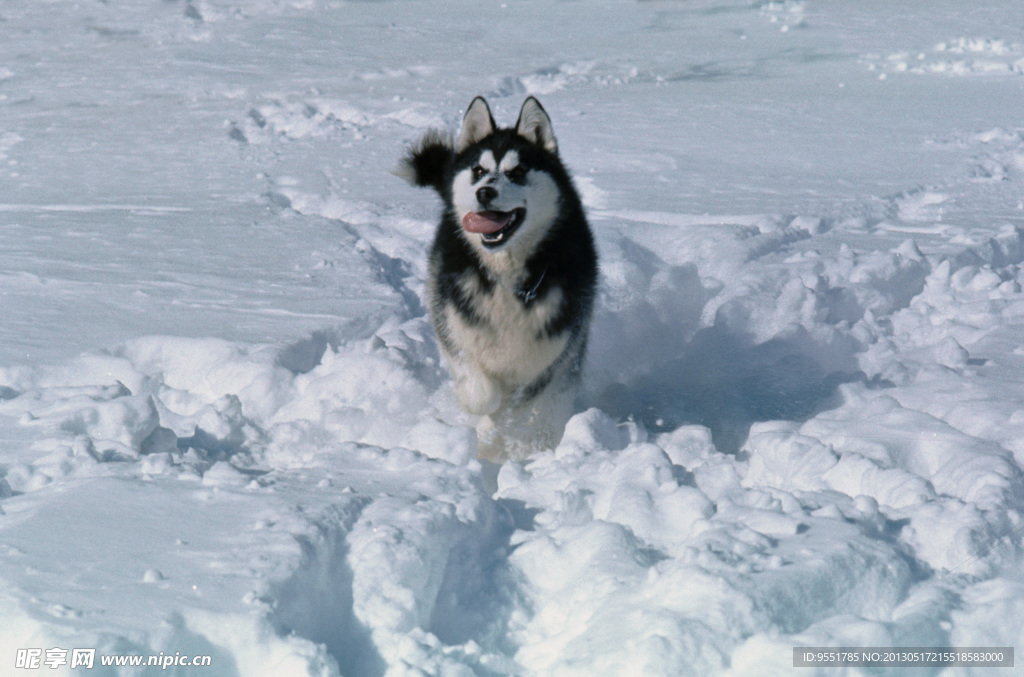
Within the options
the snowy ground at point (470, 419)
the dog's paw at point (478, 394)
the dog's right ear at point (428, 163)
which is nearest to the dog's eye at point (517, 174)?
the dog's right ear at point (428, 163)

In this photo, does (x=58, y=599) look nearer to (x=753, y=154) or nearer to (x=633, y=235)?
(x=633, y=235)

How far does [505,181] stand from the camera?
3.31 m

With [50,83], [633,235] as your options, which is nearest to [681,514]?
[633,235]

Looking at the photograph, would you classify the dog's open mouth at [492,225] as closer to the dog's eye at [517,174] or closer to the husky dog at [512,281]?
the husky dog at [512,281]

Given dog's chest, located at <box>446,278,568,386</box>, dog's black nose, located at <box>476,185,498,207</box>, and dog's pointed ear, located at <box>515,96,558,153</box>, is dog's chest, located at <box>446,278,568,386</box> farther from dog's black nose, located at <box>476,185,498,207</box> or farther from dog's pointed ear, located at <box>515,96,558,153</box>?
dog's pointed ear, located at <box>515,96,558,153</box>

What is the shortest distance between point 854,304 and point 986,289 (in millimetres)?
614

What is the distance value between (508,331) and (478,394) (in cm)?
29

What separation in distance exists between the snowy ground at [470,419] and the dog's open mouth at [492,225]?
68 centimetres

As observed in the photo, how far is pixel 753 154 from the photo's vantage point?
7.18m

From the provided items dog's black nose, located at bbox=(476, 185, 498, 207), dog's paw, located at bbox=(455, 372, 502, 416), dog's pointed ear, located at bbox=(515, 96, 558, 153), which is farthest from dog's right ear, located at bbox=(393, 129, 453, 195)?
dog's paw, located at bbox=(455, 372, 502, 416)

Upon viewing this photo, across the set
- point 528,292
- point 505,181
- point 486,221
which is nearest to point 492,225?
point 486,221

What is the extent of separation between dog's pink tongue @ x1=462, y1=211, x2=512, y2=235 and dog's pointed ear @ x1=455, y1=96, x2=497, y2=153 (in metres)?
0.53

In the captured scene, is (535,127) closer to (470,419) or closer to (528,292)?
(528,292)

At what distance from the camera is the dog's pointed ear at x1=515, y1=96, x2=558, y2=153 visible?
11.9ft
